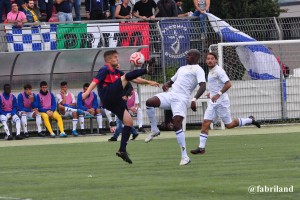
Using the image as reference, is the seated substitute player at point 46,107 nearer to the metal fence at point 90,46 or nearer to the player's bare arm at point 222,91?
the metal fence at point 90,46

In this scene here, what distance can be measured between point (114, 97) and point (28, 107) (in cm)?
1240

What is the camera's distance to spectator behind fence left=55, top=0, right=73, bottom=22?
29.2 meters

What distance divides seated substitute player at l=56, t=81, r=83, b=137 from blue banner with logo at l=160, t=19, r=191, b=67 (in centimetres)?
326

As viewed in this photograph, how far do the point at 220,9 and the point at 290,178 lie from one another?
25186 mm

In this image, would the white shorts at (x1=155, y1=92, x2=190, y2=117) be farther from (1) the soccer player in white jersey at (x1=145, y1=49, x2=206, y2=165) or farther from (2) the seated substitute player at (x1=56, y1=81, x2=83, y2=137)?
(2) the seated substitute player at (x1=56, y1=81, x2=83, y2=137)

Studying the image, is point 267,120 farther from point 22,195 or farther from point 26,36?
point 22,195

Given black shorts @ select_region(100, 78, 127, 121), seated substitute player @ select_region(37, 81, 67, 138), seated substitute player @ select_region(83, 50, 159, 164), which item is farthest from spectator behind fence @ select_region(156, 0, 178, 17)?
black shorts @ select_region(100, 78, 127, 121)

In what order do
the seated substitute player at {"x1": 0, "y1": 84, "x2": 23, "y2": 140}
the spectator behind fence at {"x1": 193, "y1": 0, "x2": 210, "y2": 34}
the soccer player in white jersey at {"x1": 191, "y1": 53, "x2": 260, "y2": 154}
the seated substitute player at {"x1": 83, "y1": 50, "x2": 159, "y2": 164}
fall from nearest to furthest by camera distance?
the seated substitute player at {"x1": 83, "y1": 50, "x2": 159, "y2": 164}, the soccer player in white jersey at {"x1": 191, "y1": 53, "x2": 260, "y2": 154}, the seated substitute player at {"x1": 0, "y1": 84, "x2": 23, "y2": 140}, the spectator behind fence at {"x1": 193, "y1": 0, "x2": 210, "y2": 34}

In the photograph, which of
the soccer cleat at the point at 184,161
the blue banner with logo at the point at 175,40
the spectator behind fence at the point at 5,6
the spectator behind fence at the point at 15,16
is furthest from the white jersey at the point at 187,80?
the spectator behind fence at the point at 5,6

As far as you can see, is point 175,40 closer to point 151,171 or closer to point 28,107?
point 28,107

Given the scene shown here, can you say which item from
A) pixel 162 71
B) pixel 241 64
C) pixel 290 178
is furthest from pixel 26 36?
pixel 290 178

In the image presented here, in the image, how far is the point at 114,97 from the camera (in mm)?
15250

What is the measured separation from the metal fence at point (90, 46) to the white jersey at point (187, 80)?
11028 millimetres

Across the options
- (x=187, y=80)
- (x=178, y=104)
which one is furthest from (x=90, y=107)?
(x=178, y=104)
